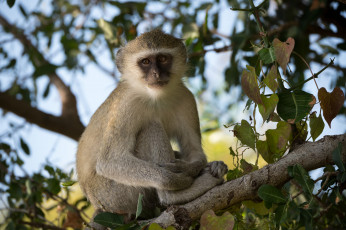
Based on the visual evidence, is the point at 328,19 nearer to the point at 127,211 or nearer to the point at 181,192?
the point at 181,192

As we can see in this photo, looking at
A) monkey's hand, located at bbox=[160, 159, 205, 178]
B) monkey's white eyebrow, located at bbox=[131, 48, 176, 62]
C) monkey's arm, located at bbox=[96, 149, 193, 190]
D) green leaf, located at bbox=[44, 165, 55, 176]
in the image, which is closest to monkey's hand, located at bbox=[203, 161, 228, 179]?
monkey's hand, located at bbox=[160, 159, 205, 178]

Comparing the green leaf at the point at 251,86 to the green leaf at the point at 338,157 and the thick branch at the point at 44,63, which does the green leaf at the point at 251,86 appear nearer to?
the green leaf at the point at 338,157

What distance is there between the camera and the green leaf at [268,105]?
10.8 ft

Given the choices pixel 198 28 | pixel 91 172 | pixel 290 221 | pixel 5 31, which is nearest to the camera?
pixel 290 221

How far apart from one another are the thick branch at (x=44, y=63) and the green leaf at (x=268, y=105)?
478 centimetres

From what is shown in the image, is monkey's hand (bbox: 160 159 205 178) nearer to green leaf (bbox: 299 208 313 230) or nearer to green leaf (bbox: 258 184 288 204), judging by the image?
green leaf (bbox: 258 184 288 204)

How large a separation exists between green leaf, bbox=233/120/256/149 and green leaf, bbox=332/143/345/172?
28.6 inches

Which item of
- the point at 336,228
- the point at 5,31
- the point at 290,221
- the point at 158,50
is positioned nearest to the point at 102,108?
the point at 158,50

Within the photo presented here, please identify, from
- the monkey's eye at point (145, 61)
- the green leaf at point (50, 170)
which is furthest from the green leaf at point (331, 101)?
the green leaf at point (50, 170)

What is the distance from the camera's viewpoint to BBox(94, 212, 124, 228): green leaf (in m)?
3.55

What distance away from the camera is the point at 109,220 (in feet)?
11.7

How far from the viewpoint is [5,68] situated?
7434 mm

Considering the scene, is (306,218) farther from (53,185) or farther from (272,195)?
(53,185)

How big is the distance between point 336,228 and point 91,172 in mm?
2896
